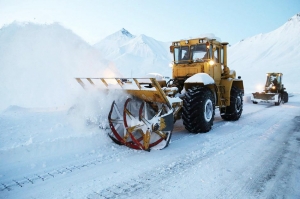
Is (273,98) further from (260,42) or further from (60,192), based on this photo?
(260,42)

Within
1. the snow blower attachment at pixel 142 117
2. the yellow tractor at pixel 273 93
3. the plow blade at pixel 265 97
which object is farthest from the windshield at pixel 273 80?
the snow blower attachment at pixel 142 117

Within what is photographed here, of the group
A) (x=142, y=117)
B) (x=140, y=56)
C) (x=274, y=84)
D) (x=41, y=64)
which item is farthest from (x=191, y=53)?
(x=140, y=56)

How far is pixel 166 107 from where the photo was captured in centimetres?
463

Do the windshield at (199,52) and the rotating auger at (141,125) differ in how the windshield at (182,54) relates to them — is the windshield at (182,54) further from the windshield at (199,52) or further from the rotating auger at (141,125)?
the rotating auger at (141,125)

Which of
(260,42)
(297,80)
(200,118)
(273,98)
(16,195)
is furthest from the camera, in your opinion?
(260,42)

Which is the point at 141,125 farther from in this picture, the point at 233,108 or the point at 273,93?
the point at 273,93

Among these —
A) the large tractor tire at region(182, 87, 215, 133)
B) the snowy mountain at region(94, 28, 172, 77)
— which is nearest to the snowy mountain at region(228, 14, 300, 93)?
the snowy mountain at region(94, 28, 172, 77)

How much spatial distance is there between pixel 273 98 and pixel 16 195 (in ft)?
43.8

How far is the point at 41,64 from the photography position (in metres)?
14.4

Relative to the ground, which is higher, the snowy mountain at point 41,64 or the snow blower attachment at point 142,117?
the snowy mountain at point 41,64

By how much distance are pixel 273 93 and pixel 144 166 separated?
11.9 metres

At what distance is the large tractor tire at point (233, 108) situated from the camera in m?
7.43

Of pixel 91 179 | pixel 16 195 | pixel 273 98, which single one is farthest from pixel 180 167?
pixel 273 98

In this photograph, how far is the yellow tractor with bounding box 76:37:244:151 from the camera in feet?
14.3
